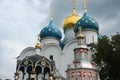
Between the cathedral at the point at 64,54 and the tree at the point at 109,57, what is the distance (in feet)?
8.30

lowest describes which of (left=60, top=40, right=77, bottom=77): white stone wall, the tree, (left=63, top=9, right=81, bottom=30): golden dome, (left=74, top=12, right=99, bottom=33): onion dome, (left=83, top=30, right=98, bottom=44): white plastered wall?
the tree

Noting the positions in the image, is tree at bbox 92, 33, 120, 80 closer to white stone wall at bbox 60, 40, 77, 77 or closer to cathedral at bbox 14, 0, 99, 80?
cathedral at bbox 14, 0, 99, 80

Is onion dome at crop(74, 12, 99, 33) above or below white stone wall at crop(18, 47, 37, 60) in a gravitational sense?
above

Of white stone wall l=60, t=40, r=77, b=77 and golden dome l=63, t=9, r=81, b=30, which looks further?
golden dome l=63, t=9, r=81, b=30

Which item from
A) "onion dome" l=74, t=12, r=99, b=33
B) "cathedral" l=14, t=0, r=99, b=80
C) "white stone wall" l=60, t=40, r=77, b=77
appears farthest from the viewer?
"onion dome" l=74, t=12, r=99, b=33

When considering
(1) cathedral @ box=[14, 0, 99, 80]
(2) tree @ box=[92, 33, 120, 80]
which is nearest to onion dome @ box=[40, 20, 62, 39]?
(1) cathedral @ box=[14, 0, 99, 80]

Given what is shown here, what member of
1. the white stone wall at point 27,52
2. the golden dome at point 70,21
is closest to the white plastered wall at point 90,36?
the golden dome at point 70,21

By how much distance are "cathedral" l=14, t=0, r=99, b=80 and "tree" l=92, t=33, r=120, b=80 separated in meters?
2.53

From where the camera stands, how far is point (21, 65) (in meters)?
20.8

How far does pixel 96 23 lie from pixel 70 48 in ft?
14.8

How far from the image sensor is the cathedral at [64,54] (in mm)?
20750

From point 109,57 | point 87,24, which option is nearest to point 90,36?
point 87,24

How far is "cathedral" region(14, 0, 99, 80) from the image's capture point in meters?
20.8

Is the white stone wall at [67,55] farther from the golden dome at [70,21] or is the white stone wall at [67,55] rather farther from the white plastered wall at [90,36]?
the golden dome at [70,21]
